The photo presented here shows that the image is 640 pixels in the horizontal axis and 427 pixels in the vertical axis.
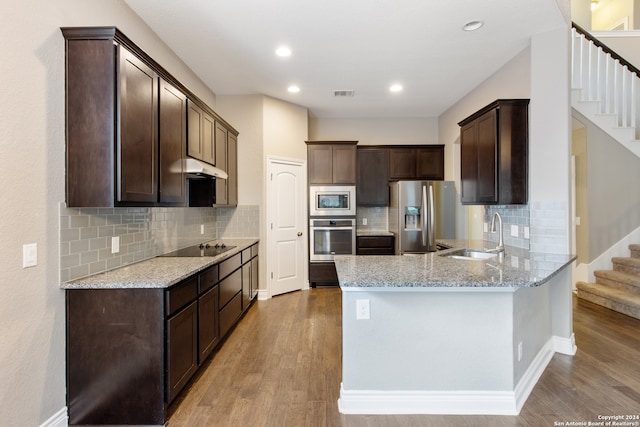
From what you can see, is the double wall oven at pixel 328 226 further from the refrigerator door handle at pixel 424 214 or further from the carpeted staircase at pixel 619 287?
the carpeted staircase at pixel 619 287

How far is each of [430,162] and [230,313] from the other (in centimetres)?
419

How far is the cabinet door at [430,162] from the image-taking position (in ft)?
18.3

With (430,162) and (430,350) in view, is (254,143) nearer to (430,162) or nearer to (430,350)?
(430,162)

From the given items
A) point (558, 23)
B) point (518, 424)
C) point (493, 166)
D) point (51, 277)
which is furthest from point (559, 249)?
point (51, 277)

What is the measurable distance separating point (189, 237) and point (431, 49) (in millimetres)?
3353

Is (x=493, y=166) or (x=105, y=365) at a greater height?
(x=493, y=166)

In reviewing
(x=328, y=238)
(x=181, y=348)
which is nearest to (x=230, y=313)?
(x=181, y=348)

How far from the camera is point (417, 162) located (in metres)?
5.59

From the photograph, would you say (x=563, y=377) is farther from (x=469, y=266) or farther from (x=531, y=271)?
(x=469, y=266)

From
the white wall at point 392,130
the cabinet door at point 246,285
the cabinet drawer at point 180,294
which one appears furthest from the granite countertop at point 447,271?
the white wall at point 392,130

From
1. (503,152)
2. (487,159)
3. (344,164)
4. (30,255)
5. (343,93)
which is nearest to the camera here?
(30,255)

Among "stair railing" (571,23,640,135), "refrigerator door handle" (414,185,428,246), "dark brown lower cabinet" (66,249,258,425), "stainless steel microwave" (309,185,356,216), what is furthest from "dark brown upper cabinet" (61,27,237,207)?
"stair railing" (571,23,640,135)

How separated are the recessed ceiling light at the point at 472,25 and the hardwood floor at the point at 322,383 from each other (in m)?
2.99

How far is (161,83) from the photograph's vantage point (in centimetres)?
238
